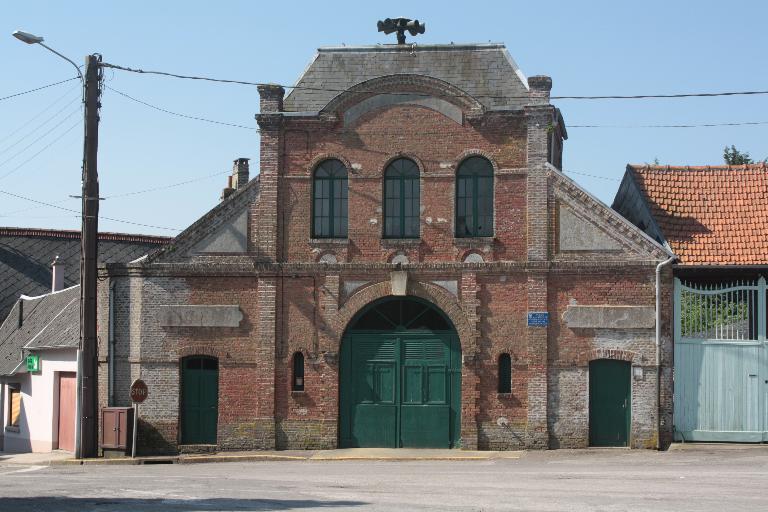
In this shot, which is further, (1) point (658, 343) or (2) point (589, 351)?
(2) point (589, 351)

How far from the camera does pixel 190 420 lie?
27.8m

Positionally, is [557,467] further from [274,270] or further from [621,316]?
[274,270]

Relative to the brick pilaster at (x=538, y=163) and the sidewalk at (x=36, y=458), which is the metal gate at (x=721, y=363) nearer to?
the brick pilaster at (x=538, y=163)

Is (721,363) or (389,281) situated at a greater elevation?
(389,281)

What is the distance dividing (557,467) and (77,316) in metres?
15.8

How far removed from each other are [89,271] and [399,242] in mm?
7198

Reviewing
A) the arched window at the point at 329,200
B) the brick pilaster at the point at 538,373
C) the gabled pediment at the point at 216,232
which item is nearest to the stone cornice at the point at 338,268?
the gabled pediment at the point at 216,232

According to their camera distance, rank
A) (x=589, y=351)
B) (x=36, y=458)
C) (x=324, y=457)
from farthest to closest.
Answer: (x=36, y=458) → (x=589, y=351) → (x=324, y=457)

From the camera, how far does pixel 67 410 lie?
31.5 meters

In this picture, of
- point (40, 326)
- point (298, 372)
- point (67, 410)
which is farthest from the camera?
point (40, 326)

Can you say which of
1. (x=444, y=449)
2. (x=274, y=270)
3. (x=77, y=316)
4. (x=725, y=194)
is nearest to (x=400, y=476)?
(x=444, y=449)

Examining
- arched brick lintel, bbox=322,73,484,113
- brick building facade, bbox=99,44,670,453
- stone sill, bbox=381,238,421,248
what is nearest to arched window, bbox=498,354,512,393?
brick building facade, bbox=99,44,670,453

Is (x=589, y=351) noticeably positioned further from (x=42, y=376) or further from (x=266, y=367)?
(x=42, y=376)

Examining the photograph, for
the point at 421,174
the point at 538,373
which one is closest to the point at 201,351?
the point at 421,174
